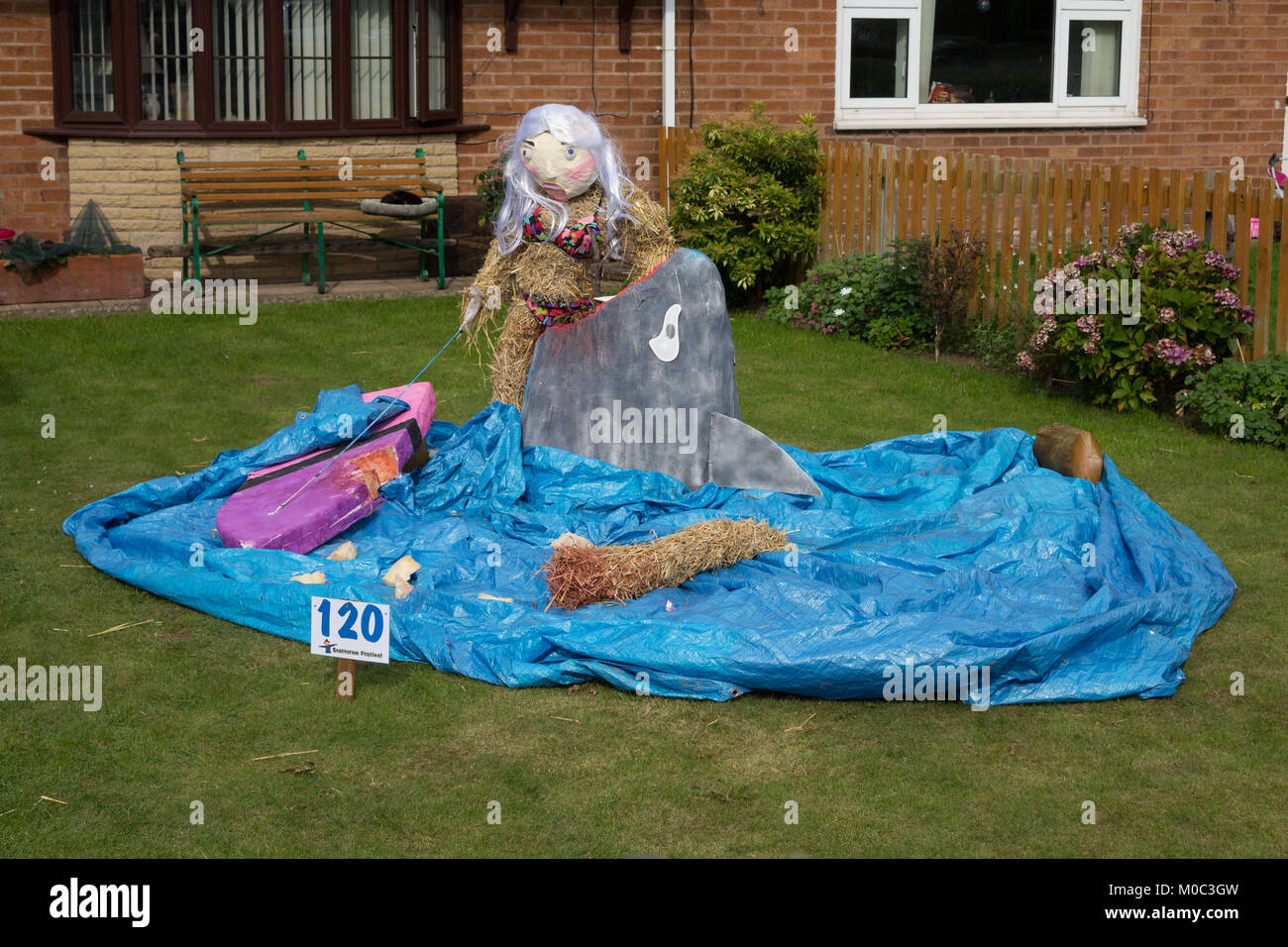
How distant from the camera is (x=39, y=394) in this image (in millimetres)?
9078

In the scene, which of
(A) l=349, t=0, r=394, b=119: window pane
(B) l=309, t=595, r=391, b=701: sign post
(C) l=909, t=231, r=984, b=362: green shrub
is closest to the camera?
(B) l=309, t=595, r=391, b=701: sign post

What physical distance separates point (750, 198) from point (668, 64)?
2.86m

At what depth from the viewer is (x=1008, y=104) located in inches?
588

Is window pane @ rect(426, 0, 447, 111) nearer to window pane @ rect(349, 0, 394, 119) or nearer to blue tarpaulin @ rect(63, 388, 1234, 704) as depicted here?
window pane @ rect(349, 0, 394, 119)

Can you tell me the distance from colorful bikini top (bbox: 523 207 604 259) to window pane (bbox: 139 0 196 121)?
24.0 feet

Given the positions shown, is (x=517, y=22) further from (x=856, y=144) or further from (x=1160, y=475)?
(x=1160, y=475)

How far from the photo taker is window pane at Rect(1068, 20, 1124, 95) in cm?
1500

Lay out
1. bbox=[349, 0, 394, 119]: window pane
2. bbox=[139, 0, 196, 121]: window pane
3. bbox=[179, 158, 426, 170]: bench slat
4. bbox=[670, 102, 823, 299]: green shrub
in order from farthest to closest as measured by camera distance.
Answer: bbox=[349, 0, 394, 119]: window pane
bbox=[179, 158, 426, 170]: bench slat
bbox=[139, 0, 196, 121]: window pane
bbox=[670, 102, 823, 299]: green shrub

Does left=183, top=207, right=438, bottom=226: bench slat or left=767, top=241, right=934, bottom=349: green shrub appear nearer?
left=767, top=241, right=934, bottom=349: green shrub

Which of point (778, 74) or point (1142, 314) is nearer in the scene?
point (1142, 314)

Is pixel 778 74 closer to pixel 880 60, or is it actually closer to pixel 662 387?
pixel 880 60

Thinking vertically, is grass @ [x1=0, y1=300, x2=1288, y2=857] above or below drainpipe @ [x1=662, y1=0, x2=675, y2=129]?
below

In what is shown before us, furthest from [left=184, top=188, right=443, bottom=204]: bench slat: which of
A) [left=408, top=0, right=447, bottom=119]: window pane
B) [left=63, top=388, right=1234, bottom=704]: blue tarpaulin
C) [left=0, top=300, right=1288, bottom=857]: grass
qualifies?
[left=0, top=300, right=1288, bottom=857]: grass

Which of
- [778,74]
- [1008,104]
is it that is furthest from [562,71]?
[1008,104]
